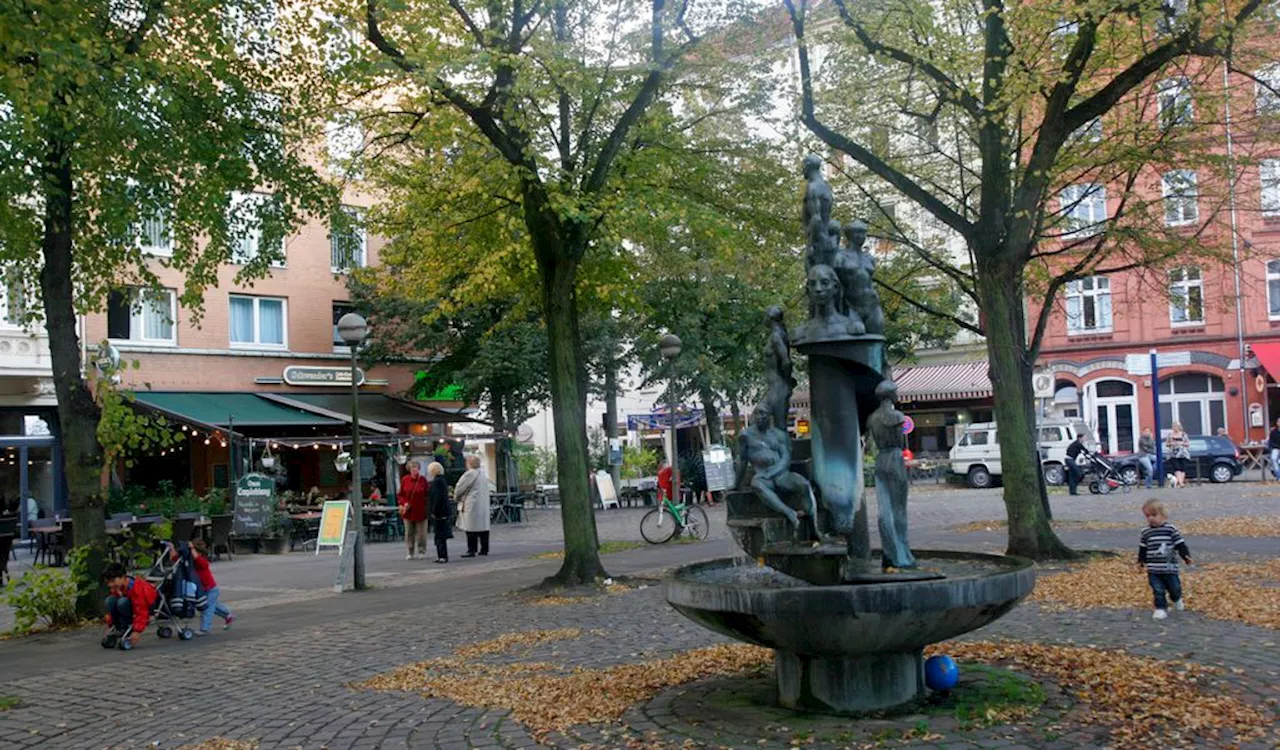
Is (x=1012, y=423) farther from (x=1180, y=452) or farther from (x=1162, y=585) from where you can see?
(x=1180, y=452)

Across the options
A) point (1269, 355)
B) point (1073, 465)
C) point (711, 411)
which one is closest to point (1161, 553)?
point (1073, 465)

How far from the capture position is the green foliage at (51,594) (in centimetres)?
1247

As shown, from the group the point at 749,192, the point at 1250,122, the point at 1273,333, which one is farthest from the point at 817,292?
the point at 1273,333

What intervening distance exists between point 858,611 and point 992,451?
104 ft

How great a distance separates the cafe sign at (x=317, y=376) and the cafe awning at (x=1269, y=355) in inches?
1246

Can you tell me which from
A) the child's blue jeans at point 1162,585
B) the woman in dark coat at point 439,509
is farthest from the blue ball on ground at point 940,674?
the woman in dark coat at point 439,509

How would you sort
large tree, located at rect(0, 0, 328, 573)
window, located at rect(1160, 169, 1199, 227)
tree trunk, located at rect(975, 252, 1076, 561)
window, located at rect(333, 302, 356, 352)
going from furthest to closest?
window, located at rect(333, 302, 356, 352) < window, located at rect(1160, 169, 1199, 227) < tree trunk, located at rect(975, 252, 1076, 561) < large tree, located at rect(0, 0, 328, 573)

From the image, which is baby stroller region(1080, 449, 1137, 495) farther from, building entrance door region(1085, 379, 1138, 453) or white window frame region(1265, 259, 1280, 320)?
white window frame region(1265, 259, 1280, 320)

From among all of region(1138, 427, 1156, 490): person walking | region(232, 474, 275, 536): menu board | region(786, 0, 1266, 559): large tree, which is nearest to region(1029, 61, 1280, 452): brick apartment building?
region(1138, 427, 1156, 490): person walking

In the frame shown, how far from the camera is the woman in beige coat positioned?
65.5ft

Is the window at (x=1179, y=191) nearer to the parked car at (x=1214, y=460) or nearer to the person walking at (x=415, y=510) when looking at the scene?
the person walking at (x=415, y=510)

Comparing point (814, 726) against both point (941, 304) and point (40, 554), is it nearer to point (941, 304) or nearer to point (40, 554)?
point (941, 304)

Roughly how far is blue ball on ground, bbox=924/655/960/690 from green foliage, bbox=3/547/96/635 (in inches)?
389

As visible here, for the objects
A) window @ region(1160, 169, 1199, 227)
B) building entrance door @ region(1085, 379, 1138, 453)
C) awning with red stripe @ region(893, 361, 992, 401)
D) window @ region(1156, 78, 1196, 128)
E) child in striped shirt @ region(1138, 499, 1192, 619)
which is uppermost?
window @ region(1156, 78, 1196, 128)
